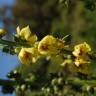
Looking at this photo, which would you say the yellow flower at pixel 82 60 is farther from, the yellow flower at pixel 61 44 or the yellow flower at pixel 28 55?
the yellow flower at pixel 28 55

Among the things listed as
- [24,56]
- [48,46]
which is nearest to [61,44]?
[48,46]

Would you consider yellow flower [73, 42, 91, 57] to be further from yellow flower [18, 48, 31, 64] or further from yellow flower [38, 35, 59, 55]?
yellow flower [18, 48, 31, 64]

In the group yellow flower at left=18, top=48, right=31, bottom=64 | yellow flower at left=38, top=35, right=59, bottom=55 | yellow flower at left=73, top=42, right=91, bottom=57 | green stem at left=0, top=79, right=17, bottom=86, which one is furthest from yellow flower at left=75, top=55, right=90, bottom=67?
green stem at left=0, top=79, right=17, bottom=86

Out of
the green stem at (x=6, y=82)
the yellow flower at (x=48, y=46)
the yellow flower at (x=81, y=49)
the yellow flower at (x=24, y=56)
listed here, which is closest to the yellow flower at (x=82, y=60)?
the yellow flower at (x=81, y=49)

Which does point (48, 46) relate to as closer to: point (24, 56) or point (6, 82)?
point (24, 56)

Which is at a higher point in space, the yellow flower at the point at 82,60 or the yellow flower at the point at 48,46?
the yellow flower at the point at 48,46

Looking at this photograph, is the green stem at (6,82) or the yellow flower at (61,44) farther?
the green stem at (6,82)
